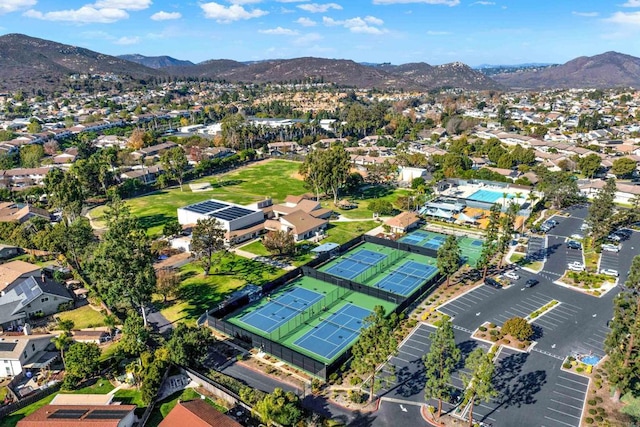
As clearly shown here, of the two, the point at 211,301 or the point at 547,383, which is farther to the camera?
the point at 211,301

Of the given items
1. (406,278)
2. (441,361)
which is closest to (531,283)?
(406,278)

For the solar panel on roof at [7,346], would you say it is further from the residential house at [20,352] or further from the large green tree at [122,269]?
the large green tree at [122,269]

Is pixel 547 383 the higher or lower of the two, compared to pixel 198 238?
lower

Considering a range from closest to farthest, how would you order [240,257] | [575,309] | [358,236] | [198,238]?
[575,309], [198,238], [240,257], [358,236]

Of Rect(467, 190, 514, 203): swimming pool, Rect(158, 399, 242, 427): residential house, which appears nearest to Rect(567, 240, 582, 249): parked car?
Rect(467, 190, 514, 203): swimming pool

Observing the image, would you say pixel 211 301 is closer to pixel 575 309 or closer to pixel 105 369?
pixel 105 369

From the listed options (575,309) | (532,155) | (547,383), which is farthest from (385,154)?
(547,383)
